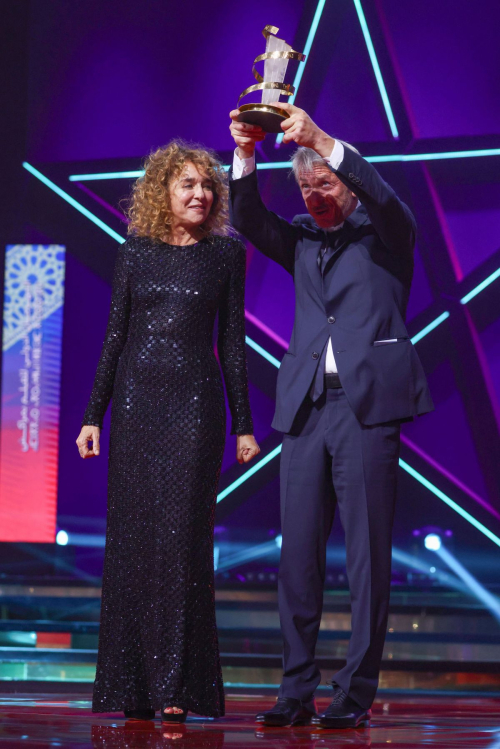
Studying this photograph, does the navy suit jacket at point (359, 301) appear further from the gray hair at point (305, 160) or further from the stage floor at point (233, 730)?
the stage floor at point (233, 730)

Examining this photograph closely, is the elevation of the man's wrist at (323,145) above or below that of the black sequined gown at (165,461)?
above

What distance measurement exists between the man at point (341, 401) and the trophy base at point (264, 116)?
4cm

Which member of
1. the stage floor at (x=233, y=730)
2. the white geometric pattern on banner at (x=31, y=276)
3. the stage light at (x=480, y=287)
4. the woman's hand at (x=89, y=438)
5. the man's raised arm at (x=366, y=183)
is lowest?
the stage floor at (x=233, y=730)

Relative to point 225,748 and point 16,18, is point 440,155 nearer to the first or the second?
point 16,18

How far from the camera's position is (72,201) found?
429cm

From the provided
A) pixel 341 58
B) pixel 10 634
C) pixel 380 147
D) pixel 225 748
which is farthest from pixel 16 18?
pixel 225 748

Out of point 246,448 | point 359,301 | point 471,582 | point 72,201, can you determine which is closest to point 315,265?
point 359,301

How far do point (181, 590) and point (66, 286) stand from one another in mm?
2514

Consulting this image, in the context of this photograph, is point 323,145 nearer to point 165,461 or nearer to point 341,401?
point 341,401

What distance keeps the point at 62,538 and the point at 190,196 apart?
234cm

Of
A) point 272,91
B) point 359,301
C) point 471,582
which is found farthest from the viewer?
point 471,582

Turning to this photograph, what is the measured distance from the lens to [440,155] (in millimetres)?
3994

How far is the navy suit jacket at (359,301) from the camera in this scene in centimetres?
213

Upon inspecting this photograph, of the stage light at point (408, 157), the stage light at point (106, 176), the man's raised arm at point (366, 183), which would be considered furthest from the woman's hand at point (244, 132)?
the stage light at point (106, 176)
